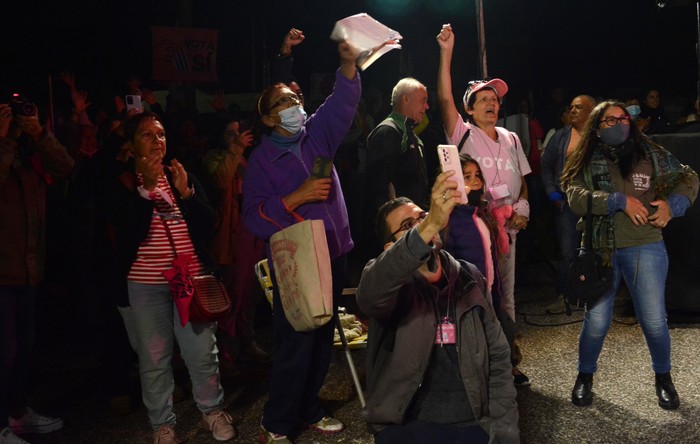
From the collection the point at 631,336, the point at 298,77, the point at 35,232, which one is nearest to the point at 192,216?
the point at 35,232

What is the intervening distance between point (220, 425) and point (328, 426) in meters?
0.69

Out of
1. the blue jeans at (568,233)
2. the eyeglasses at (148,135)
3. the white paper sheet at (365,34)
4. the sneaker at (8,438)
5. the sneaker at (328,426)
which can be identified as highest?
the white paper sheet at (365,34)

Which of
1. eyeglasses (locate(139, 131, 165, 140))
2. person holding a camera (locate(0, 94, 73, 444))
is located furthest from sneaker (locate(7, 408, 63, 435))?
eyeglasses (locate(139, 131, 165, 140))

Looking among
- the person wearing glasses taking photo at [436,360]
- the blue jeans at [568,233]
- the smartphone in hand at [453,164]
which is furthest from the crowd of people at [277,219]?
the blue jeans at [568,233]

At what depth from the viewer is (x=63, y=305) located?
796 centimetres

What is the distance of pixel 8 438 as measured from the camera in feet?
14.7

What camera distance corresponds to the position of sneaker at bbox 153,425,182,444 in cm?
444

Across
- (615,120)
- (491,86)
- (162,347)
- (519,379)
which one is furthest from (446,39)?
(162,347)

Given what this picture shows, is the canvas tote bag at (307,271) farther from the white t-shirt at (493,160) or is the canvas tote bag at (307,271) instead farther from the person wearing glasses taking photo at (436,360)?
the white t-shirt at (493,160)

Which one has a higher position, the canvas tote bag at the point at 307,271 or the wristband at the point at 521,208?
the wristband at the point at 521,208

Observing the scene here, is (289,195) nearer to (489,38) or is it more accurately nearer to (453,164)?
(453,164)

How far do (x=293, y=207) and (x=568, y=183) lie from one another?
6.84 ft

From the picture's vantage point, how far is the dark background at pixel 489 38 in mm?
16531

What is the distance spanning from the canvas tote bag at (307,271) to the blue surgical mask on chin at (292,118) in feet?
2.53
